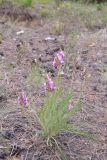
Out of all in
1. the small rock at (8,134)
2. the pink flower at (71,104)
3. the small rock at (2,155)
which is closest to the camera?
the small rock at (2,155)

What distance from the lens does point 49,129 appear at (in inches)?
117

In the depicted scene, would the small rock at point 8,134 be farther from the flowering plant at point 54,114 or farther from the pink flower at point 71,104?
the pink flower at point 71,104

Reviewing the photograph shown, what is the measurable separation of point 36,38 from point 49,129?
3219 millimetres

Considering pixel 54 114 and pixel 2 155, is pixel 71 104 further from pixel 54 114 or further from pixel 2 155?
pixel 2 155

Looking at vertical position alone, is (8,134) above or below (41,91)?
above

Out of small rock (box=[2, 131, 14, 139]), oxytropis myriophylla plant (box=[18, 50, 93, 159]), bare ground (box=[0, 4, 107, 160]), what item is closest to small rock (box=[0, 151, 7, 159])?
bare ground (box=[0, 4, 107, 160])

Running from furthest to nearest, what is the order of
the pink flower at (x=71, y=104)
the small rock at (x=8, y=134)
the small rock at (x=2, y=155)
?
the pink flower at (x=71, y=104) → the small rock at (x=8, y=134) → the small rock at (x=2, y=155)

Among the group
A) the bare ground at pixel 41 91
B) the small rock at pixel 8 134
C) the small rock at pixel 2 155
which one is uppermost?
the small rock at pixel 8 134

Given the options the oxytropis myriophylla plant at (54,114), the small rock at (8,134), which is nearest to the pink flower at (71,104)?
the oxytropis myriophylla plant at (54,114)

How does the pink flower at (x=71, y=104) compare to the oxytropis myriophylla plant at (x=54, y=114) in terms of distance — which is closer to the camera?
the oxytropis myriophylla plant at (x=54, y=114)

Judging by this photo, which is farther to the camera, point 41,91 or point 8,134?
point 41,91

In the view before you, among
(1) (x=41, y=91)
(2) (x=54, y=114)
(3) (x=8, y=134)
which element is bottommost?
(1) (x=41, y=91)

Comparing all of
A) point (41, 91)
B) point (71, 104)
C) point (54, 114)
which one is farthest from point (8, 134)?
point (41, 91)

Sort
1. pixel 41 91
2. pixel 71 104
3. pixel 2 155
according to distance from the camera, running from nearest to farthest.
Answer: pixel 2 155 < pixel 71 104 < pixel 41 91
